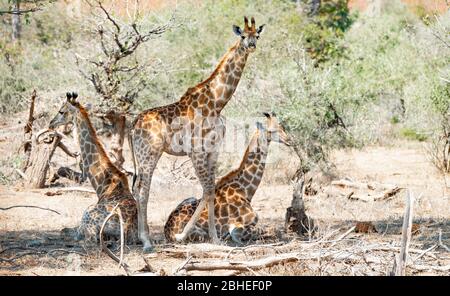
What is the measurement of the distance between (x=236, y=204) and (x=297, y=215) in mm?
688

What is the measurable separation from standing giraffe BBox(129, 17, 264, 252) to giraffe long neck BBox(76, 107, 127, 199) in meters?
0.38

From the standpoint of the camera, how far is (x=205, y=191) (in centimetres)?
835

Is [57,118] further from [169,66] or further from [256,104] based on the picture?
[169,66]

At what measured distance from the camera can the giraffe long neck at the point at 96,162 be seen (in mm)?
8823

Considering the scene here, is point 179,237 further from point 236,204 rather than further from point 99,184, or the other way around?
point 99,184

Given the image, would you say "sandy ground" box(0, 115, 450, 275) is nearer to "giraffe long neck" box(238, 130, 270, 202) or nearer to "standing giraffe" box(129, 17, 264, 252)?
"giraffe long neck" box(238, 130, 270, 202)

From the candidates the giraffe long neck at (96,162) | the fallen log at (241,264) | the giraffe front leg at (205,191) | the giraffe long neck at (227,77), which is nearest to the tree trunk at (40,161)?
the giraffe long neck at (96,162)

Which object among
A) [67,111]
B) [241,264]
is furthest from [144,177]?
[241,264]

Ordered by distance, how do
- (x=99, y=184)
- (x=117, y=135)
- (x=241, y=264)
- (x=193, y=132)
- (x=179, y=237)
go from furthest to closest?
(x=117, y=135) < (x=99, y=184) < (x=193, y=132) < (x=179, y=237) < (x=241, y=264)

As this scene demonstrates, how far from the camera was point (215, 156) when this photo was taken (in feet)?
27.7

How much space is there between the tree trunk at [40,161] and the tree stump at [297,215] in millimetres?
4411

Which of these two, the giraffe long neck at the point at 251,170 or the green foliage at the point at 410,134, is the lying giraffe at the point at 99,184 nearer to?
the giraffe long neck at the point at 251,170
